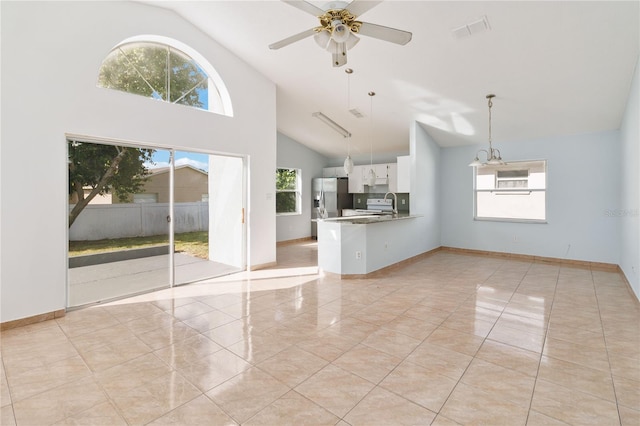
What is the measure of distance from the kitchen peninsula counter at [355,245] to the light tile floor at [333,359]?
0.76m

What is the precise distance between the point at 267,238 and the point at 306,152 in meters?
3.97

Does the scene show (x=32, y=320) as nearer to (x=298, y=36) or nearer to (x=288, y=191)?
(x=298, y=36)

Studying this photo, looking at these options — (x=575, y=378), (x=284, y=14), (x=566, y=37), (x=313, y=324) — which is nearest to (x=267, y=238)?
(x=313, y=324)

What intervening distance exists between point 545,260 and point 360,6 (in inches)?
245

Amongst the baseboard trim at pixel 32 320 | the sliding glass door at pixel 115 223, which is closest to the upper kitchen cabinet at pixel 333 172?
the sliding glass door at pixel 115 223

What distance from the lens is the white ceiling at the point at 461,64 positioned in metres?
3.29

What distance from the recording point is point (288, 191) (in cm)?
866

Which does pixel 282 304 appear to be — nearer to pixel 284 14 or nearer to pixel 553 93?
pixel 284 14

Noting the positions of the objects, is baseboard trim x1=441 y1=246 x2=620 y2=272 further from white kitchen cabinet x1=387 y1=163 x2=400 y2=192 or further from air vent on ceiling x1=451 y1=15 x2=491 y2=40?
air vent on ceiling x1=451 y1=15 x2=491 y2=40

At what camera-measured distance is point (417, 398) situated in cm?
201

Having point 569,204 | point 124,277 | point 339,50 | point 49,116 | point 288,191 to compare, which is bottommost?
point 124,277

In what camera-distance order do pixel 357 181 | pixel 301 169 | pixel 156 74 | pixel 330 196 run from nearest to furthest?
1. pixel 156 74
2. pixel 357 181
3. pixel 330 196
4. pixel 301 169

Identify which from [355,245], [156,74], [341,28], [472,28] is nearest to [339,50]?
[341,28]

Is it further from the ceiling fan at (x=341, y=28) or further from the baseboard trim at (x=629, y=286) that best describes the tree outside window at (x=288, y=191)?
the baseboard trim at (x=629, y=286)
